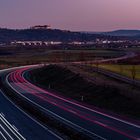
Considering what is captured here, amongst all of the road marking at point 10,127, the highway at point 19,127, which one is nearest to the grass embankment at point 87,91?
the highway at point 19,127

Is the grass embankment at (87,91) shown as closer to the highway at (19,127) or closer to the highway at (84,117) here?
the highway at (84,117)

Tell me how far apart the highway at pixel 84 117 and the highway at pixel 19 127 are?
9.35 ft

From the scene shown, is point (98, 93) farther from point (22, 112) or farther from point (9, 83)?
point (9, 83)

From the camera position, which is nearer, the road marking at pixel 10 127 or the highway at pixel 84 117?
the highway at pixel 84 117

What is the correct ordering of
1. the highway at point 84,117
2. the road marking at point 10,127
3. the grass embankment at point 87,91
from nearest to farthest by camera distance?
the highway at point 84,117 → the road marking at point 10,127 → the grass embankment at point 87,91

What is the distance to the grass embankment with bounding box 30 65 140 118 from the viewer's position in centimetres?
4768

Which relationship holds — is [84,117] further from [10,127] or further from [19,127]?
[10,127]

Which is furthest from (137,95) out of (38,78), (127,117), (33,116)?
(38,78)

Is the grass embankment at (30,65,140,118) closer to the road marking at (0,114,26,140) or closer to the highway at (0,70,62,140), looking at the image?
the highway at (0,70,62,140)

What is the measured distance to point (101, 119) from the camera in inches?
1672

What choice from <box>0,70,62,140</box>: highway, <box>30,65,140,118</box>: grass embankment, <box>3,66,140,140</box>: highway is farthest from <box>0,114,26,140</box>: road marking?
Answer: <box>30,65,140,118</box>: grass embankment

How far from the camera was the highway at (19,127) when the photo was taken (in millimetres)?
36134

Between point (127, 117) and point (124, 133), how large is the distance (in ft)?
23.2

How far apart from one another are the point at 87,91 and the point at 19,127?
2192cm
